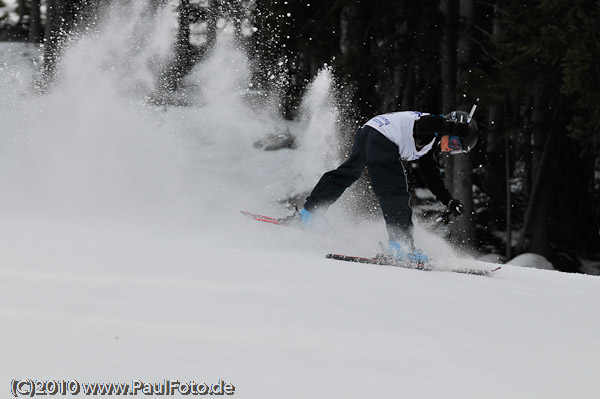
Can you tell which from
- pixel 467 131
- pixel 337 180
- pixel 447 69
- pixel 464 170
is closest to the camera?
pixel 467 131

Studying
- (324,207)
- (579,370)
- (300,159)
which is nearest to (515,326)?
(579,370)

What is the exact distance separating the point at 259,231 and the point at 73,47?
9945 millimetres

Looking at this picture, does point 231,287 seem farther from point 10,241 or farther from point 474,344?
point 10,241

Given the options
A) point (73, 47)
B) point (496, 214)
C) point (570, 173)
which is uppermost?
point (73, 47)

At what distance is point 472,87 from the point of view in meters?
12.2

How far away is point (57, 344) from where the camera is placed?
2.35 metres

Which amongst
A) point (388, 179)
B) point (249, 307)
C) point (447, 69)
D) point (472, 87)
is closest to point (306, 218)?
point (388, 179)

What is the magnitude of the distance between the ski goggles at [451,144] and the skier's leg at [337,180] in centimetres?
83

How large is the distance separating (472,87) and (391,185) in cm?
721

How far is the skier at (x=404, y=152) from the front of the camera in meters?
5.61

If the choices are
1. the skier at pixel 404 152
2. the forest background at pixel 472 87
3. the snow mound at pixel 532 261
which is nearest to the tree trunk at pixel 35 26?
the forest background at pixel 472 87

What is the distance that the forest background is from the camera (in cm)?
1223

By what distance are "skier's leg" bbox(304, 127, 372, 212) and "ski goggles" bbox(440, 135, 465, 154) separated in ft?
2.71

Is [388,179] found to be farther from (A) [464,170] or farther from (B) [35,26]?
(B) [35,26]
